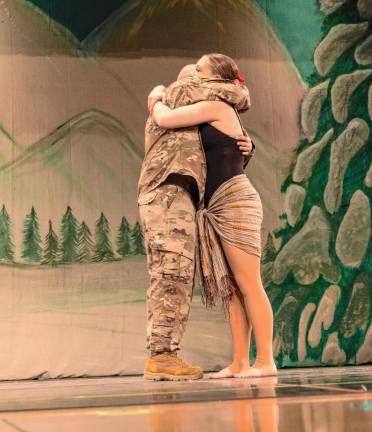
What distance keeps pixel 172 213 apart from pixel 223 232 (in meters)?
0.20

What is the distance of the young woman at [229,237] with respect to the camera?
311 centimetres

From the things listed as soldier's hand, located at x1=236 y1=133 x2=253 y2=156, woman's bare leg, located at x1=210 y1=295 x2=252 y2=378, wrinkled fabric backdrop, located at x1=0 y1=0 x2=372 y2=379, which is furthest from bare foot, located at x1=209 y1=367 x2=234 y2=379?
wrinkled fabric backdrop, located at x1=0 y1=0 x2=372 y2=379

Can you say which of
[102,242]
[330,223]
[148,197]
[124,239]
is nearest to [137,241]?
[124,239]

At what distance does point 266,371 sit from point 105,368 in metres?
1.96

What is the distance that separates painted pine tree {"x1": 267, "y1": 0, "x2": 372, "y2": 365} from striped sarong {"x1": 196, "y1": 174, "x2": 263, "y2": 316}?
6.75 ft

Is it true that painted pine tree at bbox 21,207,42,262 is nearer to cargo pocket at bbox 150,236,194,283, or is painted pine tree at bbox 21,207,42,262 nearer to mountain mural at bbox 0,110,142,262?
mountain mural at bbox 0,110,142,262

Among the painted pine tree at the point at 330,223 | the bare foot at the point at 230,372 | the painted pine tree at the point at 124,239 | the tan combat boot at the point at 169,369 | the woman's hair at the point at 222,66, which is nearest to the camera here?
the tan combat boot at the point at 169,369

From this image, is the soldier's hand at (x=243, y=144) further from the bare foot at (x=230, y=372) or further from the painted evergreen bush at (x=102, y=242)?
the painted evergreen bush at (x=102, y=242)

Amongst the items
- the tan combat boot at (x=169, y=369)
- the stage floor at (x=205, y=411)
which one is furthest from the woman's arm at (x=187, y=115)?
the stage floor at (x=205, y=411)

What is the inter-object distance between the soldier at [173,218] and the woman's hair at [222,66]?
0.04 meters

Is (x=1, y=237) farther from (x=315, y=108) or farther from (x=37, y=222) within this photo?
(x=315, y=108)

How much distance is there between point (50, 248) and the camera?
487 centimetres

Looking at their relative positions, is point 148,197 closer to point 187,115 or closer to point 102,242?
point 187,115

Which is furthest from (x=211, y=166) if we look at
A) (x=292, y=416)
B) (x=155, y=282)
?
(x=292, y=416)
